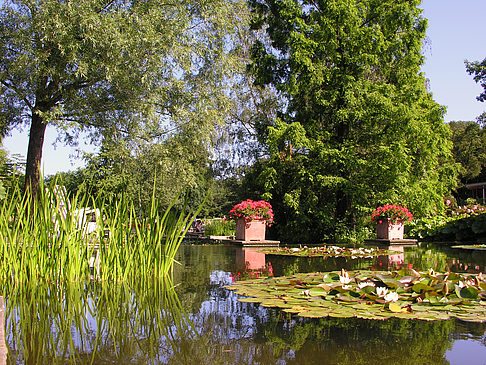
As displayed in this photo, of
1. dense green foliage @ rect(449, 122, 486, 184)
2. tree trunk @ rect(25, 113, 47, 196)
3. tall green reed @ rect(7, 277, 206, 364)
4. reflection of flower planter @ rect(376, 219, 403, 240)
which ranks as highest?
dense green foliage @ rect(449, 122, 486, 184)

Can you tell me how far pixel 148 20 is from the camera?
1137cm

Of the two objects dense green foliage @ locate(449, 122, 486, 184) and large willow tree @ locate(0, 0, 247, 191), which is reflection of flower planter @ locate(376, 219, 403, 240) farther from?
dense green foliage @ locate(449, 122, 486, 184)

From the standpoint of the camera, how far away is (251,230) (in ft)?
42.5

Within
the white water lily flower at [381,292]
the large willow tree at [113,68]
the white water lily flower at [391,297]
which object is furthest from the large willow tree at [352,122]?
the white water lily flower at [391,297]

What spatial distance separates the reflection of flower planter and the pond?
10.2m

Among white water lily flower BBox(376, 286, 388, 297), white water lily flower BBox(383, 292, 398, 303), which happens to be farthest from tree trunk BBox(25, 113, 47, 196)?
white water lily flower BBox(383, 292, 398, 303)

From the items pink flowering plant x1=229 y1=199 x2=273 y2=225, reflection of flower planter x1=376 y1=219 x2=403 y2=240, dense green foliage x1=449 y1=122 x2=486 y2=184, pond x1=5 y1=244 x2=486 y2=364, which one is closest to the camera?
pond x1=5 y1=244 x2=486 y2=364

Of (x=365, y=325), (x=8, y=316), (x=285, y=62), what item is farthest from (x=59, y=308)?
(x=285, y=62)

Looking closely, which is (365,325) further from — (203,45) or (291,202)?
(291,202)

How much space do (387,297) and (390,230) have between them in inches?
409

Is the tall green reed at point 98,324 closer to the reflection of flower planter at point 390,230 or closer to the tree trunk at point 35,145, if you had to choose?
the tree trunk at point 35,145

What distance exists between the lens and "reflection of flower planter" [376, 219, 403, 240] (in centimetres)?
1324

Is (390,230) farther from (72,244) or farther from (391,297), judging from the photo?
(72,244)

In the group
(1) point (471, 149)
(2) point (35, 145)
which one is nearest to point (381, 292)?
(2) point (35, 145)
